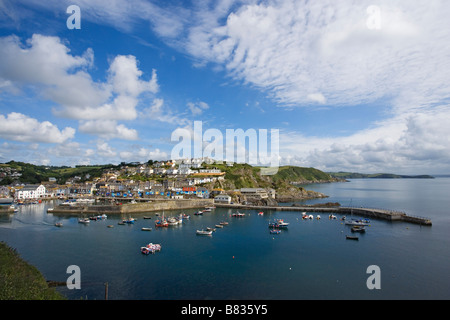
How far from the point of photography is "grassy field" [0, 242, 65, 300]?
10373mm

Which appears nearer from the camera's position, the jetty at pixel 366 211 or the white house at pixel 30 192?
the jetty at pixel 366 211

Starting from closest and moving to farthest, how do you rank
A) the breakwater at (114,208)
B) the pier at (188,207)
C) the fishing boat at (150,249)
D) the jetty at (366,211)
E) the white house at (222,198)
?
the fishing boat at (150,249)
the jetty at (366,211)
the pier at (188,207)
the breakwater at (114,208)
the white house at (222,198)

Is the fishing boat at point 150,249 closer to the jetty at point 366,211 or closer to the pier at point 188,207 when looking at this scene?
the pier at point 188,207

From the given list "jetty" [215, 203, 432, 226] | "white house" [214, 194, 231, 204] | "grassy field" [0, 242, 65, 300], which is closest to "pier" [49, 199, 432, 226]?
"jetty" [215, 203, 432, 226]

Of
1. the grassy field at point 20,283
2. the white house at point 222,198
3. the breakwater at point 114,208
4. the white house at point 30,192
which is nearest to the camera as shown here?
the grassy field at point 20,283

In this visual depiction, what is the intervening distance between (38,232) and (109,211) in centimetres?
1485

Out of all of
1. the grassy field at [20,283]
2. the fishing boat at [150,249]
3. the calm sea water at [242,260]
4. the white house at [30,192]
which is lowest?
the calm sea water at [242,260]

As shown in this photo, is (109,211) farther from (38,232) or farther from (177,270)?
(177,270)

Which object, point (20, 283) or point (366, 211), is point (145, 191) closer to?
point (366, 211)

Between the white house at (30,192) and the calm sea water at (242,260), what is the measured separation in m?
30.4

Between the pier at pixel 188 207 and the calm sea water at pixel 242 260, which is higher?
the pier at pixel 188 207

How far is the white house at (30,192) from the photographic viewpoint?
5788 cm

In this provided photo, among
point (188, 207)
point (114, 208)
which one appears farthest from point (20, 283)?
point (188, 207)

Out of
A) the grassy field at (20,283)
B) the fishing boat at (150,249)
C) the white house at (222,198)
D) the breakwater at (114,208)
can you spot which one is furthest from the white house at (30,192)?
the fishing boat at (150,249)
